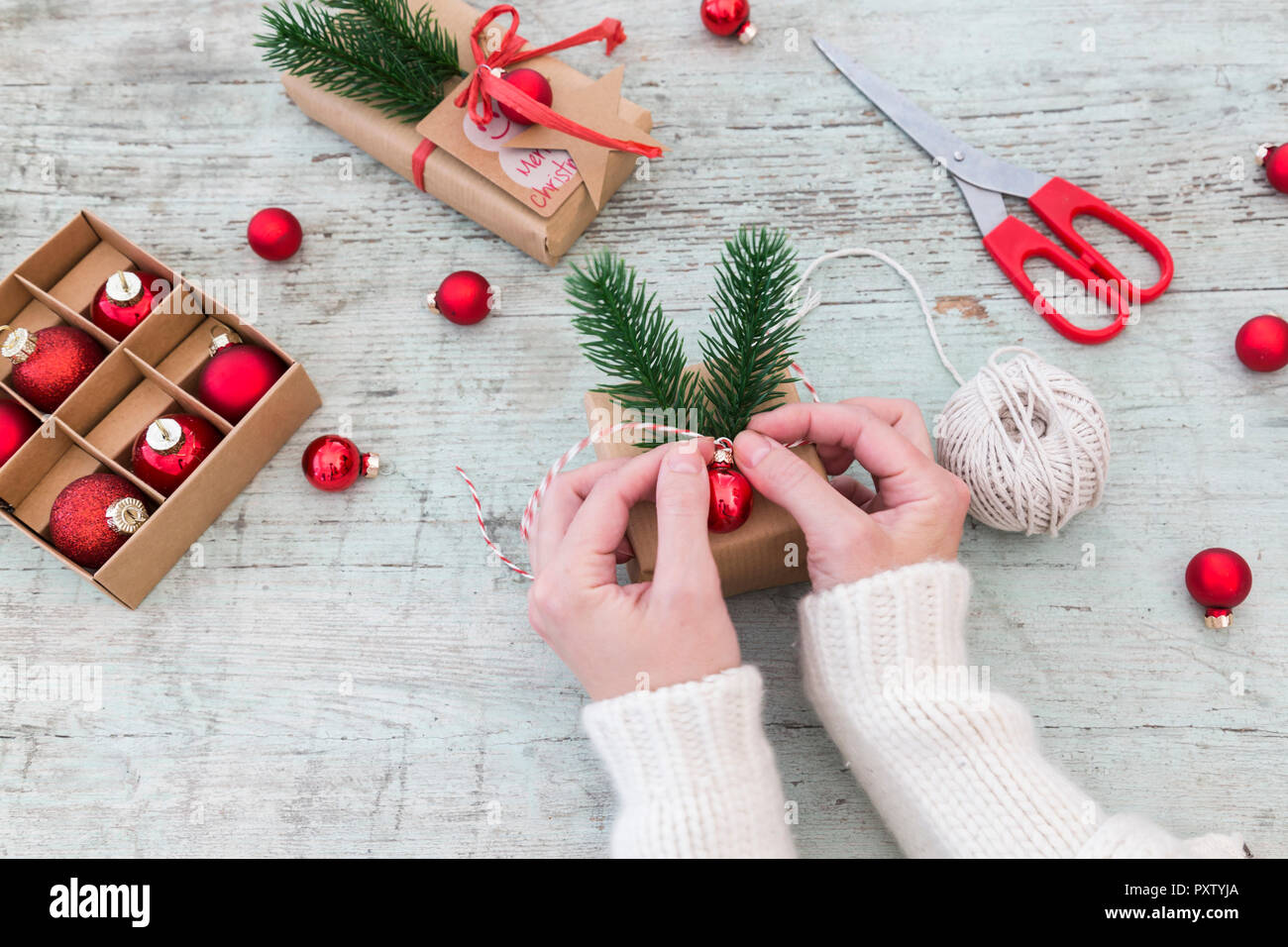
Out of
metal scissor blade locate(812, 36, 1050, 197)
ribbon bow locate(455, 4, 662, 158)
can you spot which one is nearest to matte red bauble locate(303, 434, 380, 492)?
ribbon bow locate(455, 4, 662, 158)

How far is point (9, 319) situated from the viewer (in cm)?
94

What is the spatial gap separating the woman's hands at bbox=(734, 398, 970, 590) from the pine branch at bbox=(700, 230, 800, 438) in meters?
0.03

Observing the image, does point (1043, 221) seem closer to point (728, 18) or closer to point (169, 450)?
point (728, 18)

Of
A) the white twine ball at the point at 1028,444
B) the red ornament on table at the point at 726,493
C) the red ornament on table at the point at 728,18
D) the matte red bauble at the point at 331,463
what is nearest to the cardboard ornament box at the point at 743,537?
the red ornament on table at the point at 726,493

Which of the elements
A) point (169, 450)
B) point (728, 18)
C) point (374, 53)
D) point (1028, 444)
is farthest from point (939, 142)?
point (169, 450)

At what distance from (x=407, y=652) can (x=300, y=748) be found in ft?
0.47

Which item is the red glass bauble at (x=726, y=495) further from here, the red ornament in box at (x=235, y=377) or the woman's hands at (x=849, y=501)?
the red ornament in box at (x=235, y=377)

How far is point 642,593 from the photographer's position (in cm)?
74

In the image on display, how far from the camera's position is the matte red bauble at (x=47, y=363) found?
0.89 m

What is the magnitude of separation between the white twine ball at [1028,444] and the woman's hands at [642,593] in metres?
0.30

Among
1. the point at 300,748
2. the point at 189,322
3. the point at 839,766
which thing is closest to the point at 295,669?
the point at 300,748

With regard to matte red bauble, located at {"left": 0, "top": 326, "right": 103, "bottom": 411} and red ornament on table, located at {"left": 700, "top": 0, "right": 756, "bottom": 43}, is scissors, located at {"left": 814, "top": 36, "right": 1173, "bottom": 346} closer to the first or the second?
red ornament on table, located at {"left": 700, "top": 0, "right": 756, "bottom": 43}

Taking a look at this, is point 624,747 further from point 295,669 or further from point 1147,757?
point 1147,757

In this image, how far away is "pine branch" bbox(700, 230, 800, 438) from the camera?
707 mm
